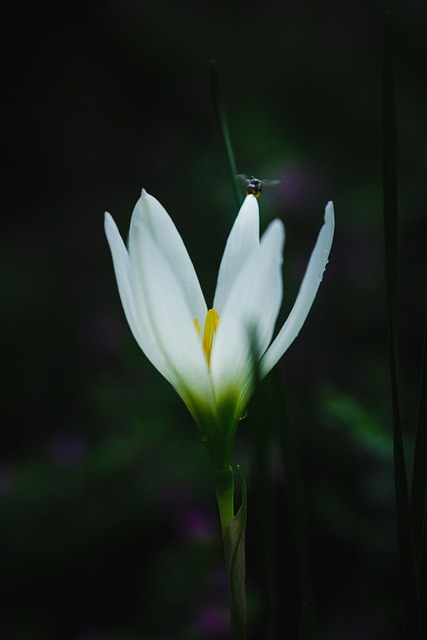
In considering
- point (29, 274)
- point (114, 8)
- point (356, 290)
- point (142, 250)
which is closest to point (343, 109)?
point (356, 290)

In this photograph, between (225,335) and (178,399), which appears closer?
(225,335)

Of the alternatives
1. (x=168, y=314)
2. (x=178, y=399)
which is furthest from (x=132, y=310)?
(x=178, y=399)

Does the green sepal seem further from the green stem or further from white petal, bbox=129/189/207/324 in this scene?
white petal, bbox=129/189/207/324

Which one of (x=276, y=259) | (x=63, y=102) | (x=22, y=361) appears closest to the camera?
(x=276, y=259)

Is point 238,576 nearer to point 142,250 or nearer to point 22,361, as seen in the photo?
point 142,250

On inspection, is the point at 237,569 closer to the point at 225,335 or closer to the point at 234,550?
the point at 234,550

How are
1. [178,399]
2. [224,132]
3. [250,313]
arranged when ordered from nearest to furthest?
[250,313]
[224,132]
[178,399]

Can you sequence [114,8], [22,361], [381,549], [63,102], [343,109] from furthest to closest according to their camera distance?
[63,102] < [114,8] < [343,109] < [22,361] < [381,549]

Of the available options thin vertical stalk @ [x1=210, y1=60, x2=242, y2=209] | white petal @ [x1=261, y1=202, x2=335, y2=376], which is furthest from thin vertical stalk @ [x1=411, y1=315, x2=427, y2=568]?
thin vertical stalk @ [x1=210, y1=60, x2=242, y2=209]
